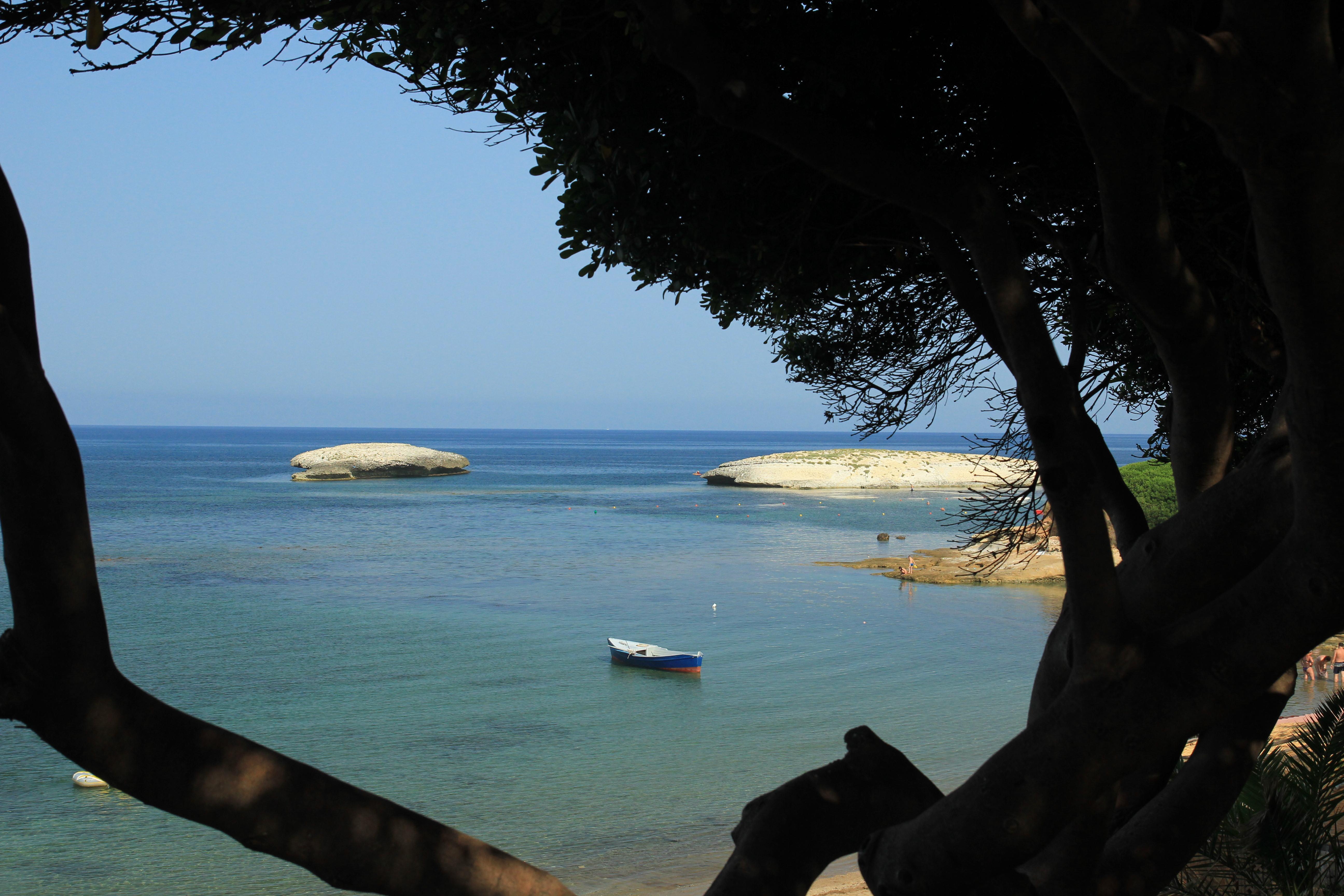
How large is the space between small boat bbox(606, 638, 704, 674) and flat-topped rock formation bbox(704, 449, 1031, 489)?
63.4m

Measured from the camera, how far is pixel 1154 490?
27688 mm

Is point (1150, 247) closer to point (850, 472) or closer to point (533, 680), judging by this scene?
point (533, 680)

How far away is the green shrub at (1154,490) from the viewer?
88.5ft

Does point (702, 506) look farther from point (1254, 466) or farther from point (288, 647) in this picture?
point (1254, 466)

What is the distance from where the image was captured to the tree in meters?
2.06

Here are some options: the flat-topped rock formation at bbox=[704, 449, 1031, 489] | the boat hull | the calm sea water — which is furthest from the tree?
the flat-topped rock formation at bbox=[704, 449, 1031, 489]

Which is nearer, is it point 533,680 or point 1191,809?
point 1191,809

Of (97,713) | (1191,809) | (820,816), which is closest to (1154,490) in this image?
(1191,809)

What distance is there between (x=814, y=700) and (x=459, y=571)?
70.6 ft

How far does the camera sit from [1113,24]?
5.96 ft

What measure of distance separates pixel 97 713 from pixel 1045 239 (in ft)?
13.7

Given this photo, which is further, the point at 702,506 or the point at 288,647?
the point at 702,506

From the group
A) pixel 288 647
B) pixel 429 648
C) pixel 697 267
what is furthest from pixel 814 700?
pixel 697 267

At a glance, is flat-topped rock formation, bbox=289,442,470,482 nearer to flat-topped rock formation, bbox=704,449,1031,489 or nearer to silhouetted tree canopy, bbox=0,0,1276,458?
flat-topped rock formation, bbox=704,449,1031,489
